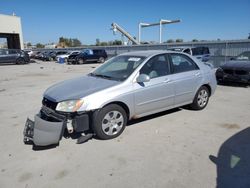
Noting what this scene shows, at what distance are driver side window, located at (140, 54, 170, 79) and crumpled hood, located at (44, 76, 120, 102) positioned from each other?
77 cm

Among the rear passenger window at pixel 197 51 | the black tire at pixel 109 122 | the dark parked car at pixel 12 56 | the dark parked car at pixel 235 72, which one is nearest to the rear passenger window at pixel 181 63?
the black tire at pixel 109 122

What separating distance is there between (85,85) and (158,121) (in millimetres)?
1826

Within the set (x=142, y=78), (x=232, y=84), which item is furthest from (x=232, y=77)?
(x=142, y=78)

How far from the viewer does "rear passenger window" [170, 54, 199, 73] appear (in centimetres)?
497

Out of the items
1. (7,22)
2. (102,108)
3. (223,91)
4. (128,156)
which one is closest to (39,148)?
(102,108)

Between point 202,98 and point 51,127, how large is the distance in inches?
153

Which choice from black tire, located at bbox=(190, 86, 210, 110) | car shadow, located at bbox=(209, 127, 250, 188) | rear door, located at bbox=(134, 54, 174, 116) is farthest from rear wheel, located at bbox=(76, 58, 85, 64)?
car shadow, located at bbox=(209, 127, 250, 188)

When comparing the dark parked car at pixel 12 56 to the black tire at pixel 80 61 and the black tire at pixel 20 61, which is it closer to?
the black tire at pixel 20 61

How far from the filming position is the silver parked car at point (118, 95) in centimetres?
364

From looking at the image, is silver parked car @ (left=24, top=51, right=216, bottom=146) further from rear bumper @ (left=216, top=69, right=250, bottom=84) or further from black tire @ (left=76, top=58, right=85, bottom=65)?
black tire @ (left=76, top=58, right=85, bottom=65)

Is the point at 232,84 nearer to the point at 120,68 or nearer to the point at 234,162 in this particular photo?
the point at 120,68

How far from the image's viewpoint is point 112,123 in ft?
13.1

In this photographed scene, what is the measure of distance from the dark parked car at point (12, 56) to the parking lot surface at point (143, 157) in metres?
20.1

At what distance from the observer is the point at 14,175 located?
9.77 ft
